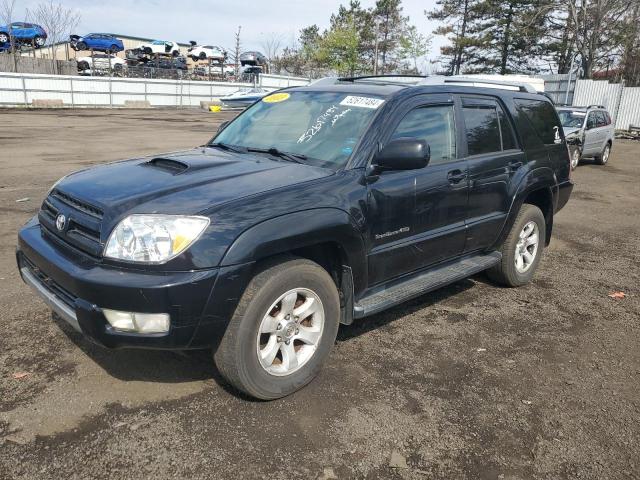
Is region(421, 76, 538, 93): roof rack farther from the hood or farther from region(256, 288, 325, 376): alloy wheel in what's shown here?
region(256, 288, 325, 376): alloy wheel

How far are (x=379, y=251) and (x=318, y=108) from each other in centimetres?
121

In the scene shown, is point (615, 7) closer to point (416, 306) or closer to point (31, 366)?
point (416, 306)

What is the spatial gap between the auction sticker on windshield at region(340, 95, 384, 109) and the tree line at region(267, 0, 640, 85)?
2669 cm

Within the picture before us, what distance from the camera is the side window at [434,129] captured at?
12.5 feet

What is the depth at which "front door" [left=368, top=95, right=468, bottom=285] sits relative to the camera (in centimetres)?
351

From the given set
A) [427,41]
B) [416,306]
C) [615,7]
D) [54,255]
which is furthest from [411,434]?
[427,41]

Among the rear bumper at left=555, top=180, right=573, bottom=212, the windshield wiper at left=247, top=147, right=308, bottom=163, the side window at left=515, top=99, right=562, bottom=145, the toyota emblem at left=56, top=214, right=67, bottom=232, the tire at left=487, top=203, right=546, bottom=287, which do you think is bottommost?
the tire at left=487, top=203, right=546, bottom=287

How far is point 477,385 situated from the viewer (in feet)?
11.2

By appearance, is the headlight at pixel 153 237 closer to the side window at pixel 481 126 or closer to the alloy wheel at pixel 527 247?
the side window at pixel 481 126

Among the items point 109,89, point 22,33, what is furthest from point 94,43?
point 109,89

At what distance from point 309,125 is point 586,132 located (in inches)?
510

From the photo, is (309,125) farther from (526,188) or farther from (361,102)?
(526,188)

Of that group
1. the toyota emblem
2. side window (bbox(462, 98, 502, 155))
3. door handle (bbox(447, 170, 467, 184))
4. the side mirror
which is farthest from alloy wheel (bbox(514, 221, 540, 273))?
the toyota emblem

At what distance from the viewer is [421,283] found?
12.9ft
